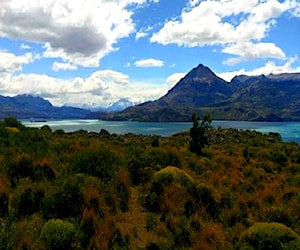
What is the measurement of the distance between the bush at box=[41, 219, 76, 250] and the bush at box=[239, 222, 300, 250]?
430cm

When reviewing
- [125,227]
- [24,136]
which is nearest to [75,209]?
[125,227]

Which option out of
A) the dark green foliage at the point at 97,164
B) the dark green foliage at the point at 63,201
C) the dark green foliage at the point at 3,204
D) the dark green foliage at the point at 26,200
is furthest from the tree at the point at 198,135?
the dark green foliage at the point at 3,204

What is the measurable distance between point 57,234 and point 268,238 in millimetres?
5380

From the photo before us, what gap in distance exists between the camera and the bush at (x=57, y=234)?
826 centimetres

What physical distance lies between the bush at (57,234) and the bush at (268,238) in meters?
4.30

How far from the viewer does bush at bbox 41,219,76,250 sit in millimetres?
8258

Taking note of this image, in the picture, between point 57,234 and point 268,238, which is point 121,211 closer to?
point 57,234

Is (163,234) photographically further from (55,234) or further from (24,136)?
(24,136)

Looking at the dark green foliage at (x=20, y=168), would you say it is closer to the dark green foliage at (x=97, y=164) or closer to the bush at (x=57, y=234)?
the dark green foliage at (x=97, y=164)

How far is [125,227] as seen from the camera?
33.2 ft

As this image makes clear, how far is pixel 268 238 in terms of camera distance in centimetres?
949

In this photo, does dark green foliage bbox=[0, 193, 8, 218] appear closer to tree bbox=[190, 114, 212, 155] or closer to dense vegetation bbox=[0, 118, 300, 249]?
dense vegetation bbox=[0, 118, 300, 249]

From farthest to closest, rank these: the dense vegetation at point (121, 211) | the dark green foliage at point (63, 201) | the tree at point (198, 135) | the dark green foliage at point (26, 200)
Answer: the tree at point (198, 135) → the dark green foliage at point (26, 200) → the dark green foliage at point (63, 201) → the dense vegetation at point (121, 211)

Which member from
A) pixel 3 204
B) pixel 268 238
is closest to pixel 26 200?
pixel 3 204
